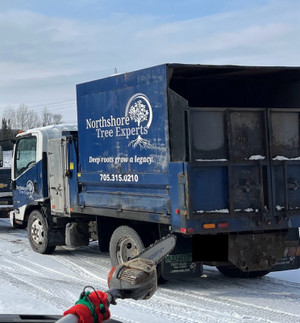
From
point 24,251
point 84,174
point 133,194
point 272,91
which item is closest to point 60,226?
point 24,251

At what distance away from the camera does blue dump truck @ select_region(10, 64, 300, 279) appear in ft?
23.3

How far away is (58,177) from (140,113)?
121 inches

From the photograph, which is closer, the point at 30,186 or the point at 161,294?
the point at 161,294

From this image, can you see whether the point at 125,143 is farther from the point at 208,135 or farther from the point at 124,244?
the point at 124,244

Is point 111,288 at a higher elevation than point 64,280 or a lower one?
higher

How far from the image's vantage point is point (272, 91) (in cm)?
884

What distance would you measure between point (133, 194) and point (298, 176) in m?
2.32

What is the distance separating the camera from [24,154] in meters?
11.9

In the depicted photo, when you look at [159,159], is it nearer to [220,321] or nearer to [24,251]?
[220,321]

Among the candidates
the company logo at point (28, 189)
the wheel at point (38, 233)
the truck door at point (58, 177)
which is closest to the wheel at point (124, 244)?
the truck door at point (58, 177)

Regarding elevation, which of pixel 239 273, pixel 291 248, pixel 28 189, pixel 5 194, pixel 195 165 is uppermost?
pixel 195 165

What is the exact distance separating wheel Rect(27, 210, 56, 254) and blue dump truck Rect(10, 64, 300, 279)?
1.89m

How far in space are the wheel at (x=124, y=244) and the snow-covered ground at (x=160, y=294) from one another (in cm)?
49

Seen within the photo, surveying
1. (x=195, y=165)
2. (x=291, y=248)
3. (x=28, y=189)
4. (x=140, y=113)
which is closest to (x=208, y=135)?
(x=195, y=165)
